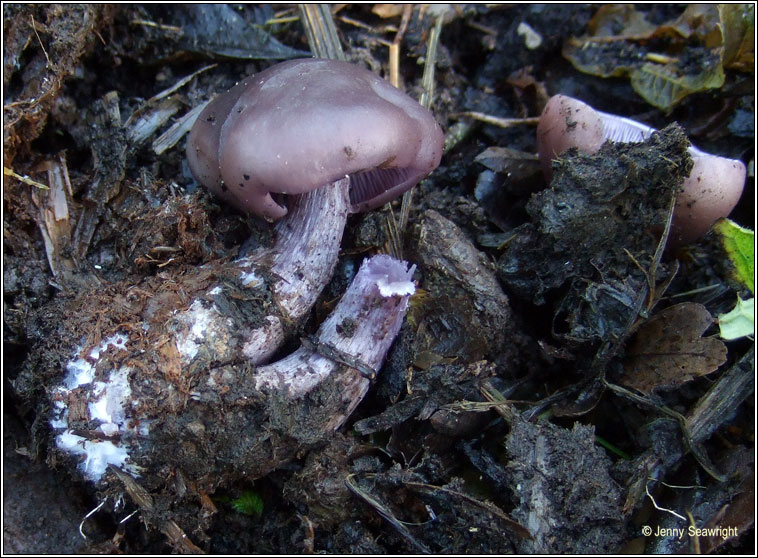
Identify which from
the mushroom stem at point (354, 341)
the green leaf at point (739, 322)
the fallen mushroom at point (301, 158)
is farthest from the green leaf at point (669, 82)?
the mushroom stem at point (354, 341)

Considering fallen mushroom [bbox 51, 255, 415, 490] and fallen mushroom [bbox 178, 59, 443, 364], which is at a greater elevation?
fallen mushroom [bbox 178, 59, 443, 364]

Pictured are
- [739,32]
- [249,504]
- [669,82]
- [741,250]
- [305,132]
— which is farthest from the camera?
[669,82]

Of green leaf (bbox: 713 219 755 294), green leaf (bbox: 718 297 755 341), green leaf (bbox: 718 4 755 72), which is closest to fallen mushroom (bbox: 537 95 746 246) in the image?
green leaf (bbox: 713 219 755 294)

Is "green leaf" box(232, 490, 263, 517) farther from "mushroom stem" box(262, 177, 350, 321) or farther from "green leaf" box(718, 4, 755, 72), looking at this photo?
"green leaf" box(718, 4, 755, 72)

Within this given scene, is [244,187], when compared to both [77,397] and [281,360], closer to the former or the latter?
[281,360]

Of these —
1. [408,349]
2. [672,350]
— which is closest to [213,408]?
[408,349]

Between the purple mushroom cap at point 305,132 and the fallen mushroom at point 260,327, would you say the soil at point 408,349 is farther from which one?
the purple mushroom cap at point 305,132

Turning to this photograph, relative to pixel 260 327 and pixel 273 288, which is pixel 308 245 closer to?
pixel 273 288
